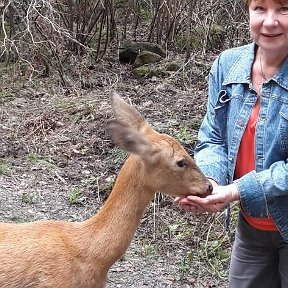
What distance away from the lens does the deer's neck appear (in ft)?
11.3

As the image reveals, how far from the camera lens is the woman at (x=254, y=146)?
2941 mm

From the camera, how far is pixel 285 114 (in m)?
2.93

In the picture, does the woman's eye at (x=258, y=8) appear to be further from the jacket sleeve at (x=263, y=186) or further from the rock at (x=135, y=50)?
the rock at (x=135, y=50)

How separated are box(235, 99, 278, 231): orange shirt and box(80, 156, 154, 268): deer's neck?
504mm

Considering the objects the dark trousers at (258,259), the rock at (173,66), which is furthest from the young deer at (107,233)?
the rock at (173,66)

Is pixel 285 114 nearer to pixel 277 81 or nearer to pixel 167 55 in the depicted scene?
pixel 277 81

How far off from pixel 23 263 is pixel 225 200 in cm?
107

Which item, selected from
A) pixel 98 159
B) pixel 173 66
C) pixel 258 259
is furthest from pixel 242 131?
pixel 173 66

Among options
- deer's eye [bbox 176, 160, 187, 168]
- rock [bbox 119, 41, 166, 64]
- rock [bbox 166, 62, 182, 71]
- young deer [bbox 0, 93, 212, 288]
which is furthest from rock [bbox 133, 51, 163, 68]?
deer's eye [bbox 176, 160, 187, 168]

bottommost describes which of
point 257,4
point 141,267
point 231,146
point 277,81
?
point 141,267

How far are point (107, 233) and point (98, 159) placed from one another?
9.26ft

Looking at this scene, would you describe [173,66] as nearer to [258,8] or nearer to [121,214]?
[121,214]

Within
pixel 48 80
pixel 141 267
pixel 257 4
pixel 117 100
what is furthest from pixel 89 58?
pixel 257 4

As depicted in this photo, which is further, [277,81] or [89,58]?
[89,58]
